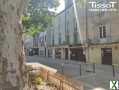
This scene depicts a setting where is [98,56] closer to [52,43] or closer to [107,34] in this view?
[107,34]

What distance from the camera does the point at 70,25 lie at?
47.0 m

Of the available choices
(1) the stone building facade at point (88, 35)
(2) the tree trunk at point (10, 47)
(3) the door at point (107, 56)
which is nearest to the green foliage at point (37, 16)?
(1) the stone building facade at point (88, 35)

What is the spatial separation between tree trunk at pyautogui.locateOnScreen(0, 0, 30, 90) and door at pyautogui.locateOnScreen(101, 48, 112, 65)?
2935 centimetres

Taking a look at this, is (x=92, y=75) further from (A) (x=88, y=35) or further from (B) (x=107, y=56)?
(A) (x=88, y=35)

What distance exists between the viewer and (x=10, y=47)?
179 inches

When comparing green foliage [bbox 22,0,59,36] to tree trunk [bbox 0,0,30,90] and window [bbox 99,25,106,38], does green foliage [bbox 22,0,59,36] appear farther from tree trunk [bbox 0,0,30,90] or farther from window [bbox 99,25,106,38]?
tree trunk [bbox 0,0,30,90]

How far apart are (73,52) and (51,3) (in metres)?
19.5

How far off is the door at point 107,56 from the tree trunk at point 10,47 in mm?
29348

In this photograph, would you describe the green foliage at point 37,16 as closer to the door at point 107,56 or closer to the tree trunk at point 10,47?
the door at point 107,56

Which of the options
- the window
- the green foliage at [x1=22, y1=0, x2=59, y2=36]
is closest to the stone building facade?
the window

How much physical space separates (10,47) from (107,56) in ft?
99.1

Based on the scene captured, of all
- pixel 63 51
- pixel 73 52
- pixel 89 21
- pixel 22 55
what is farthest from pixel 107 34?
pixel 22 55

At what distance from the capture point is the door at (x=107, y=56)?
3349 centimetres

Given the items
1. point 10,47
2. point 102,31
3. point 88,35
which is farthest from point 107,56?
point 10,47
